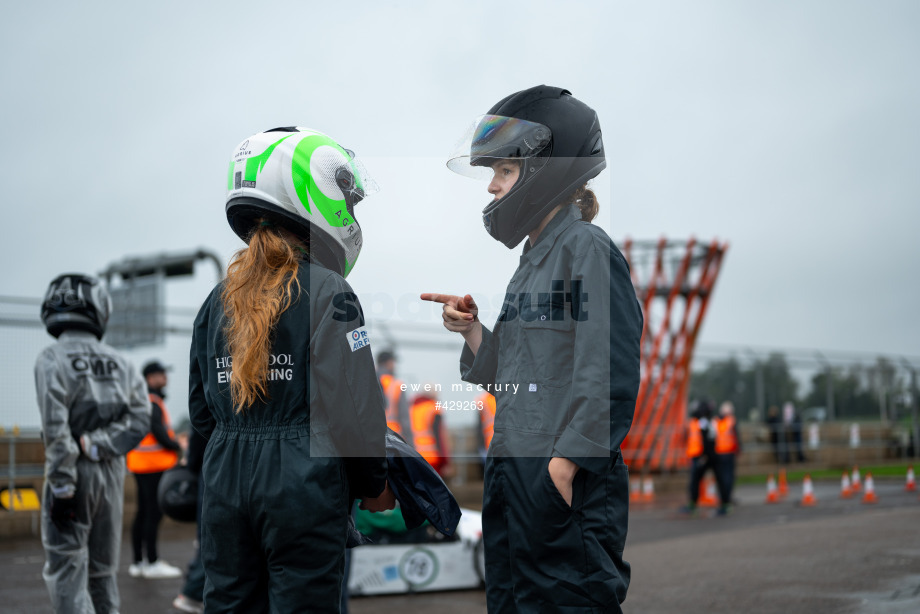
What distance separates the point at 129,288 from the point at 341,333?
500 inches

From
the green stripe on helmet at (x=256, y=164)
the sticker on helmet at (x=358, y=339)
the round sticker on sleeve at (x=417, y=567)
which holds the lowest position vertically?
the round sticker on sleeve at (x=417, y=567)

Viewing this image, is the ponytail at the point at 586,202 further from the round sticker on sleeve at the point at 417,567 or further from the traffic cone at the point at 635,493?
the traffic cone at the point at 635,493

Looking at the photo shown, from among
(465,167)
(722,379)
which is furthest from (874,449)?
(465,167)

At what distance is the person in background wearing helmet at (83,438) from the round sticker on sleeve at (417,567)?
243 cm

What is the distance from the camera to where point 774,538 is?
9.02 m

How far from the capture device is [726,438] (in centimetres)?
1316

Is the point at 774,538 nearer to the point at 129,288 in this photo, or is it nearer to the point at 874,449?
the point at 129,288

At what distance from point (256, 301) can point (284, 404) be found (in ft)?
1.07

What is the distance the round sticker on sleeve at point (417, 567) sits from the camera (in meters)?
6.48

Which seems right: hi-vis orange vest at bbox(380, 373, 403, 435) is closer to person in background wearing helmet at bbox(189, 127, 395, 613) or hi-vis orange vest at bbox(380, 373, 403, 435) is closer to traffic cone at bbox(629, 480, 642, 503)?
person in background wearing helmet at bbox(189, 127, 395, 613)

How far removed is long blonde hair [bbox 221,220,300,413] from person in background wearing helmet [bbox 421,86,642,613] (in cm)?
45

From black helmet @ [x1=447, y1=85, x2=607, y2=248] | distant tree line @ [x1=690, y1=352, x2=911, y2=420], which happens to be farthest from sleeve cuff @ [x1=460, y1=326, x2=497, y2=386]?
distant tree line @ [x1=690, y1=352, x2=911, y2=420]

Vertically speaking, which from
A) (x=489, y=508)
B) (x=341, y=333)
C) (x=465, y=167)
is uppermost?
(x=465, y=167)

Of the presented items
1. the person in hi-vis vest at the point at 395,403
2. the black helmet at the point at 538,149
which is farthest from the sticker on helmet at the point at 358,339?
the person in hi-vis vest at the point at 395,403
